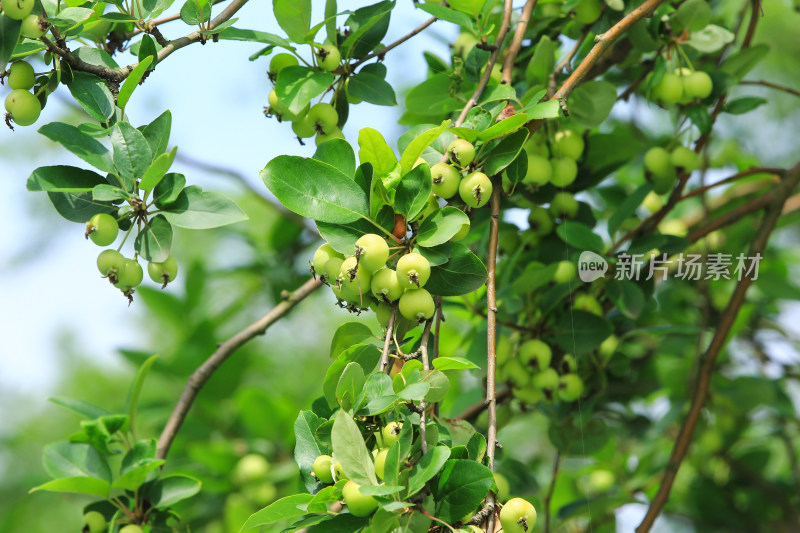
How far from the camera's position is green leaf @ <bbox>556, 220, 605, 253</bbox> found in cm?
104

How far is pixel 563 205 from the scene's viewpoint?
1.07m

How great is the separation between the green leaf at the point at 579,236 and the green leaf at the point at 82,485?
68 cm

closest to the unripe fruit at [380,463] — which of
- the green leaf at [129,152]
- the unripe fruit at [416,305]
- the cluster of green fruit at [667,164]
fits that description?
the unripe fruit at [416,305]

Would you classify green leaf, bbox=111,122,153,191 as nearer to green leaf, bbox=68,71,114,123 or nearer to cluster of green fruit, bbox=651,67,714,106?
green leaf, bbox=68,71,114,123

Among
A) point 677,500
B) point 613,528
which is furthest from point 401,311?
point 677,500

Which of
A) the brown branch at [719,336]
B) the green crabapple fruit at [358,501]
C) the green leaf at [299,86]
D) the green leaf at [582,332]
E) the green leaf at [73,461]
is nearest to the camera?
the green crabapple fruit at [358,501]

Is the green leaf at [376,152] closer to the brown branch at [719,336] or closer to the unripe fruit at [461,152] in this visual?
the unripe fruit at [461,152]

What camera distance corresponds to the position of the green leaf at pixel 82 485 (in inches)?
34.7

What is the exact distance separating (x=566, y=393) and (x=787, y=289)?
70 centimetres

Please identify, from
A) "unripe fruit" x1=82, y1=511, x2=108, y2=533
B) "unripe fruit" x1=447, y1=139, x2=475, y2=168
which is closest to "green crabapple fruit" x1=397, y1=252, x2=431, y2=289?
"unripe fruit" x1=447, y1=139, x2=475, y2=168

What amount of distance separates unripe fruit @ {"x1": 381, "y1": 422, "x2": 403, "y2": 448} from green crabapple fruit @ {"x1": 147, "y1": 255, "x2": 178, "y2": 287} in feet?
1.02

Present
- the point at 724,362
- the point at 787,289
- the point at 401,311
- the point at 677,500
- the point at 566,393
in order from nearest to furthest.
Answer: the point at 401,311
the point at 566,393
the point at 787,289
the point at 724,362
the point at 677,500

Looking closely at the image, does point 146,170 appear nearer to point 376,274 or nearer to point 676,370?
point 376,274

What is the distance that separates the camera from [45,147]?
3.36 meters
